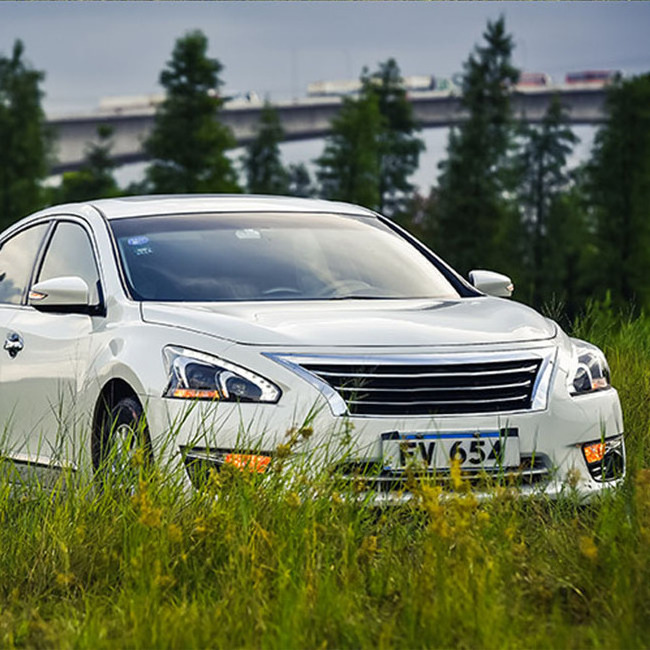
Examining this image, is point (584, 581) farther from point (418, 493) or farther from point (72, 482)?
point (72, 482)

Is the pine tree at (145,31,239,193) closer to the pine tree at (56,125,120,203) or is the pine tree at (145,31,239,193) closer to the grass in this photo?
the pine tree at (56,125,120,203)

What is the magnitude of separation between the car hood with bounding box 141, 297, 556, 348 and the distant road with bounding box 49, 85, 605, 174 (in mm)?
73541

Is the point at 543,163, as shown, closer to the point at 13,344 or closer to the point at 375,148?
the point at 375,148

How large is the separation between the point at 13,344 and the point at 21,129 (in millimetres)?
71988

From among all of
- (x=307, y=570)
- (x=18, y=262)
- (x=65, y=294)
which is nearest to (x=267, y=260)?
(x=65, y=294)

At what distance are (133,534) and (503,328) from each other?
2156mm

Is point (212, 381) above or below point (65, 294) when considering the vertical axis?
below

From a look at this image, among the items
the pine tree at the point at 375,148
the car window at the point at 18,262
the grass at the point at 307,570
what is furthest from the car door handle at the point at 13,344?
the pine tree at the point at 375,148

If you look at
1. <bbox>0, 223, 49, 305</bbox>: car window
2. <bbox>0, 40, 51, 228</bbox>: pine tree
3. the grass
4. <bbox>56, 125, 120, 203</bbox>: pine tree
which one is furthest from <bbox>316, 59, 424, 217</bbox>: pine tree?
the grass

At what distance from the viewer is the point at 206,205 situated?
824cm

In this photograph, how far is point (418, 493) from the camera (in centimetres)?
491

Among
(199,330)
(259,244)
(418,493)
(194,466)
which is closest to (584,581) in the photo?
(418,493)

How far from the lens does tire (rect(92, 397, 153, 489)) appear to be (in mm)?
5602

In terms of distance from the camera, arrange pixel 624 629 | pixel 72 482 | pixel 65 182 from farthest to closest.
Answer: pixel 65 182
pixel 72 482
pixel 624 629
